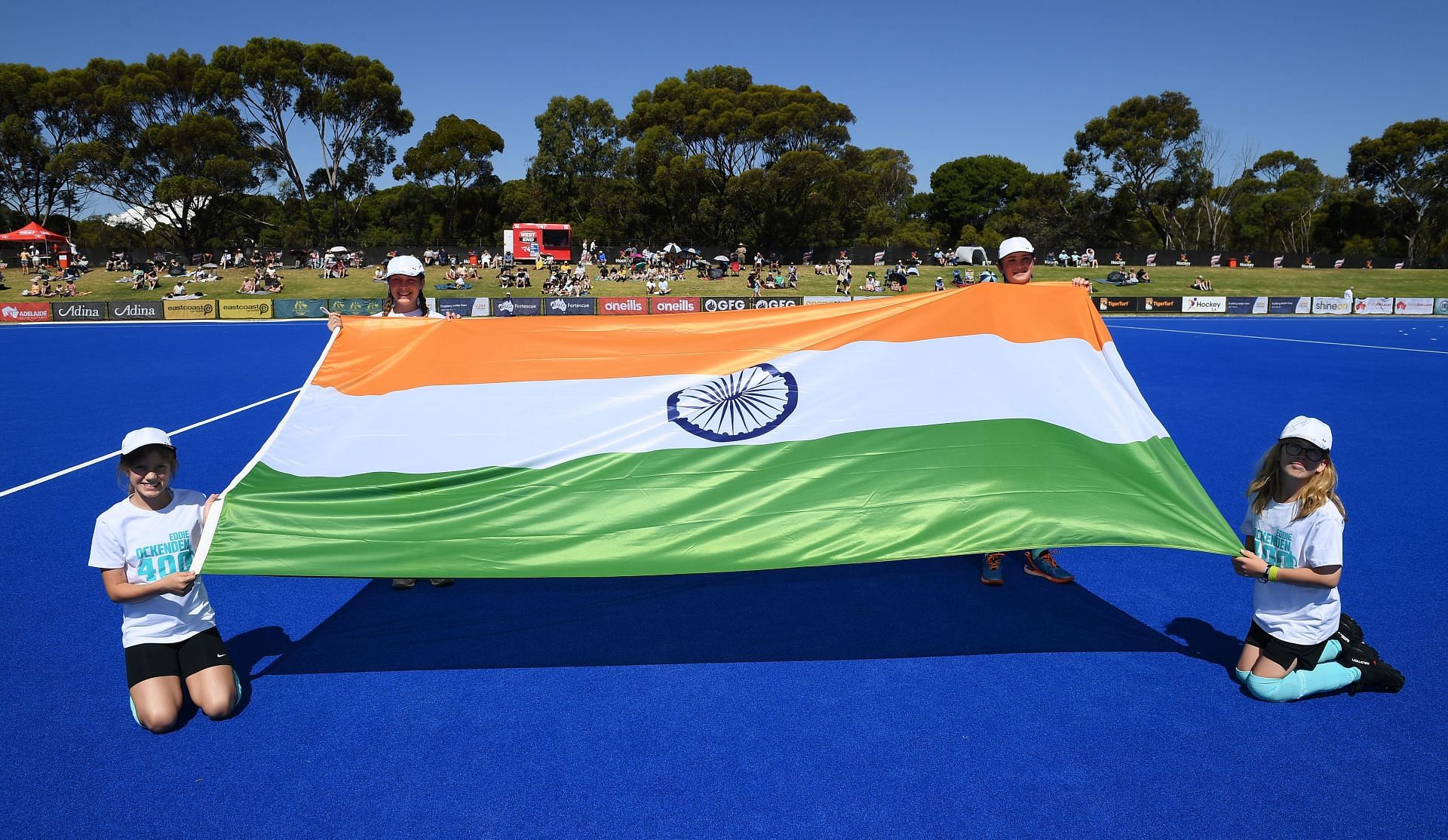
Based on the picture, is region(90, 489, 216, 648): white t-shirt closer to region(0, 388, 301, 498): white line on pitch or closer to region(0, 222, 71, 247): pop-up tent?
region(0, 388, 301, 498): white line on pitch

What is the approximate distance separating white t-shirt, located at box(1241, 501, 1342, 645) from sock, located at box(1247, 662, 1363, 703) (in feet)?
0.61

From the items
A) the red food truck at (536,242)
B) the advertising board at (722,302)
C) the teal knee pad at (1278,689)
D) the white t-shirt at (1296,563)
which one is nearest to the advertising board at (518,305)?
the advertising board at (722,302)

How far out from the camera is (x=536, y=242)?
49875mm

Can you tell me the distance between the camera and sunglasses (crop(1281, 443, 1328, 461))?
380cm

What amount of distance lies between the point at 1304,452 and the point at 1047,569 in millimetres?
2110

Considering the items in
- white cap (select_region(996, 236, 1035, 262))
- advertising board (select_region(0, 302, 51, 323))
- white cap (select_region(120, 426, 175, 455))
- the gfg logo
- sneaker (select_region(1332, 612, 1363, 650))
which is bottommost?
sneaker (select_region(1332, 612, 1363, 650))

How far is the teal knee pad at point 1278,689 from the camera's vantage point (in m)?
3.99

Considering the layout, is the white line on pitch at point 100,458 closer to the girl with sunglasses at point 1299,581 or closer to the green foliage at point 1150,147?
the girl with sunglasses at point 1299,581

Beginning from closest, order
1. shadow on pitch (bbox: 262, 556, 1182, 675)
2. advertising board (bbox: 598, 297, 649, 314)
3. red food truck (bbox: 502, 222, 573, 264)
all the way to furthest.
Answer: shadow on pitch (bbox: 262, 556, 1182, 675) → advertising board (bbox: 598, 297, 649, 314) → red food truck (bbox: 502, 222, 573, 264)

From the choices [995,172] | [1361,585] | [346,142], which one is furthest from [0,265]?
[995,172]

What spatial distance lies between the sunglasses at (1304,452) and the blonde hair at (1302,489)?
0.02 m

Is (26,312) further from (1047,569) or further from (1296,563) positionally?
(1296,563)

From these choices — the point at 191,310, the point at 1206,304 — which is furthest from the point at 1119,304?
the point at 191,310

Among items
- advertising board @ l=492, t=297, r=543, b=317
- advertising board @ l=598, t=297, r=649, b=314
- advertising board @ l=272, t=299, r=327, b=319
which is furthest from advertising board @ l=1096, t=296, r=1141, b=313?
advertising board @ l=272, t=299, r=327, b=319
